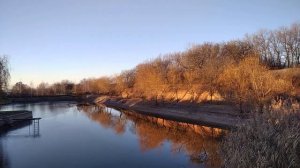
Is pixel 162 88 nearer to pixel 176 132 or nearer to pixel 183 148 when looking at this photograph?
pixel 176 132

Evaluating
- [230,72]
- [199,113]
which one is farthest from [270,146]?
[199,113]

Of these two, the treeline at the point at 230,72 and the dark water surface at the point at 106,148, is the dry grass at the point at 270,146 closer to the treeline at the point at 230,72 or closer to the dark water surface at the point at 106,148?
the dark water surface at the point at 106,148

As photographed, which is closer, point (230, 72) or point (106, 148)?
point (106, 148)

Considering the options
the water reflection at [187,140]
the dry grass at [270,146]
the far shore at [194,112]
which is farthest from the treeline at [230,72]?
the dry grass at [270,146]

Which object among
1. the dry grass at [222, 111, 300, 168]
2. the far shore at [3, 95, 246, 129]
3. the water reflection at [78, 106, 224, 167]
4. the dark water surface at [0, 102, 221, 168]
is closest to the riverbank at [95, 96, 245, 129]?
the far shore at [3, 95, 246, 129]

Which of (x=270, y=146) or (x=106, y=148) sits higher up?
(x=270, y=146)

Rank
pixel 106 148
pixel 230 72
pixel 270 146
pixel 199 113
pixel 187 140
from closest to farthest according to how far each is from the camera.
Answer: pixel 270 146 < pixel 106 148 < pixel 187 140 < pixel 230 72 < pixel 199 113

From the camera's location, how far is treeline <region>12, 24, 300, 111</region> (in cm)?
3119

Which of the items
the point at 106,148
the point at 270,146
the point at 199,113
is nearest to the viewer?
the point at 270,146

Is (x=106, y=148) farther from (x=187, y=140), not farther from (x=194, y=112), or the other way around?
(x=194, y=112)

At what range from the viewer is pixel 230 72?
33844mm

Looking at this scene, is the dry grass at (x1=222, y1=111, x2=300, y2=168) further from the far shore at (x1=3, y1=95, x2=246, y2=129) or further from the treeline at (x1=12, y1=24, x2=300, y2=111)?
the treeline at (x1=12, y1=24, x2=300, y2=111)

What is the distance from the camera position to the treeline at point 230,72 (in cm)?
3119

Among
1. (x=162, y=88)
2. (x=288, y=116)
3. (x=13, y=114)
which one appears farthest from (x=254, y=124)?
(x=162, y=88)
